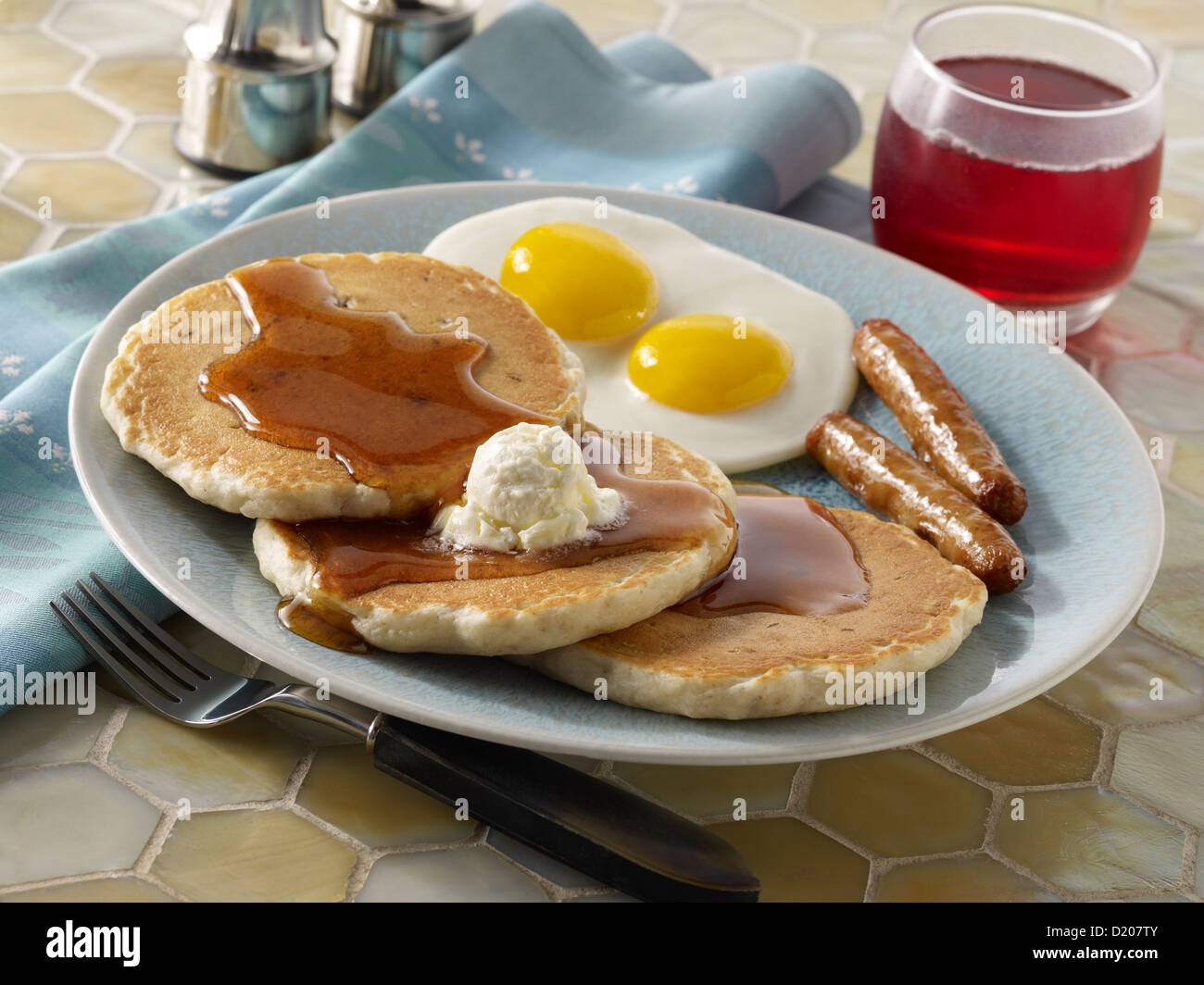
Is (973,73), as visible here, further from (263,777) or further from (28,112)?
(28,112)

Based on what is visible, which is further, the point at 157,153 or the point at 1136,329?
the point at 157,153

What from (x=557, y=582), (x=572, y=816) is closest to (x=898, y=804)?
(x=572, y=816)

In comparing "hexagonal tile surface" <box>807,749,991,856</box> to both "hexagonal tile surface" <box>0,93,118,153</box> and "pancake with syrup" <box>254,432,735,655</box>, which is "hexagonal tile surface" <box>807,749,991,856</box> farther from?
"hexagonal tile surface" <box>0,93,118,153</box>

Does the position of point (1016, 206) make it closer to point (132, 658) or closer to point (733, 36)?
point (733, 36)

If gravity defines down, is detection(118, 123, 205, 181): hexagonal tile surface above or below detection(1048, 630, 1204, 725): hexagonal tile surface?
above

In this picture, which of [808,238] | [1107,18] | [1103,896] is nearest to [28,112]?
[808,238]

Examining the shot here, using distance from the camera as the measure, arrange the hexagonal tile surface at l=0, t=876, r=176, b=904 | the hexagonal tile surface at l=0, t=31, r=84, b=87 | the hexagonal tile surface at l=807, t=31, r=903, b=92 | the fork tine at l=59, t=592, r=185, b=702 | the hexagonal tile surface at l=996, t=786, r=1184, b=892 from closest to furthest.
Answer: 1. the hexagonal tile surface at l=0, t=876, r=176, b=904
2. the hexagonal tile surface at l=996, t=786, r=1184, b=892
3. the fork tine at l=59, t=592, r=185, b=702
4. the hexagonal tile surface at l=0, t=31, r=84, b=87
5. the hexagonal tile surface at l=807, t=31, r=903, b=92

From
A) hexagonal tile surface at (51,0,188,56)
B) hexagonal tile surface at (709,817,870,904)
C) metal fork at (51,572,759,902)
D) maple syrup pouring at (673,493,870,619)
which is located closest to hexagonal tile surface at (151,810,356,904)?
metal fork at (51,572,759,902)

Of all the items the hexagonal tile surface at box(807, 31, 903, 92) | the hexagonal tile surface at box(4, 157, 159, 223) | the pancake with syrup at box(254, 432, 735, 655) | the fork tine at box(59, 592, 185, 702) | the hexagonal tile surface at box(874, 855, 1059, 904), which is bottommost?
the hexagonal tile surface at box(874, 855, 1059, 904)
